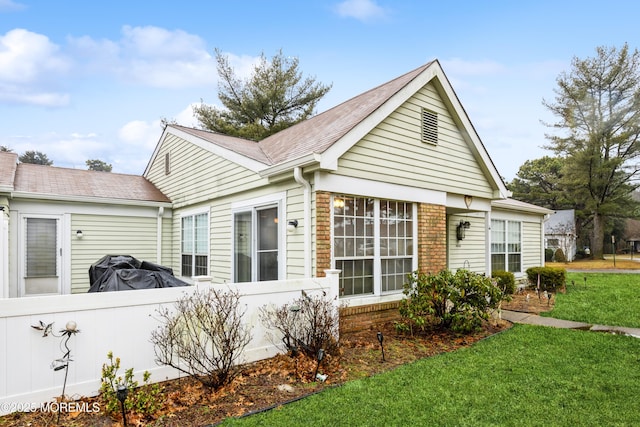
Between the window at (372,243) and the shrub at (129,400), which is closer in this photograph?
the shrub at (129,400)

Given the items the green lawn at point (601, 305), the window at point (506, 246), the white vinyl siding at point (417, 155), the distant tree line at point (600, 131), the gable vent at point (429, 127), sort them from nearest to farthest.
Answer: the white vinyl siding at point (417, 155)
the green lawn at point (601, 305)
the gable vent at point (429, 127)
the window at point (506, 246)
the distant tree line at point (600, 131)

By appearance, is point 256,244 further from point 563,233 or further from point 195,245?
point 563,233

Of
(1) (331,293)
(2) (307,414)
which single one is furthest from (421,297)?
(2) (307,414)

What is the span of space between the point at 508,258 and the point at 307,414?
11560 mm

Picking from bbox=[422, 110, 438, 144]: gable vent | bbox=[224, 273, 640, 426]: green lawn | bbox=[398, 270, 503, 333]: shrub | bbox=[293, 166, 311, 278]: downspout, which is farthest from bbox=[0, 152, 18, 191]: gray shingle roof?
bbox=[422, 110, 438, 144]: gable vent

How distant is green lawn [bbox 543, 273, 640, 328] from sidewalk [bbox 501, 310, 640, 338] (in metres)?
0.35

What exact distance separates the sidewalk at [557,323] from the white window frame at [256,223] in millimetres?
4938

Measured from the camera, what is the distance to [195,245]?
10.0 m

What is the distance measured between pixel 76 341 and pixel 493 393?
4390 millimetres

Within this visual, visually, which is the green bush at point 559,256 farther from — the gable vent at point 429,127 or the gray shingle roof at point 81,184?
the gray shingle roof at point 81,184

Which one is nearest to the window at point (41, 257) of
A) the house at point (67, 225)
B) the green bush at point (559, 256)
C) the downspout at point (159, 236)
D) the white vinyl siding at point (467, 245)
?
the house at point (67, 225)

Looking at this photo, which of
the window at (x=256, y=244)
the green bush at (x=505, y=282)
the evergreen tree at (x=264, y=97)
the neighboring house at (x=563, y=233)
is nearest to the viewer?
the window at (x=256, y=244)

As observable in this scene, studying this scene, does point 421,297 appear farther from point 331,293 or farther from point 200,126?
point 200,126

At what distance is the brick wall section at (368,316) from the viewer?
20.7 ft
